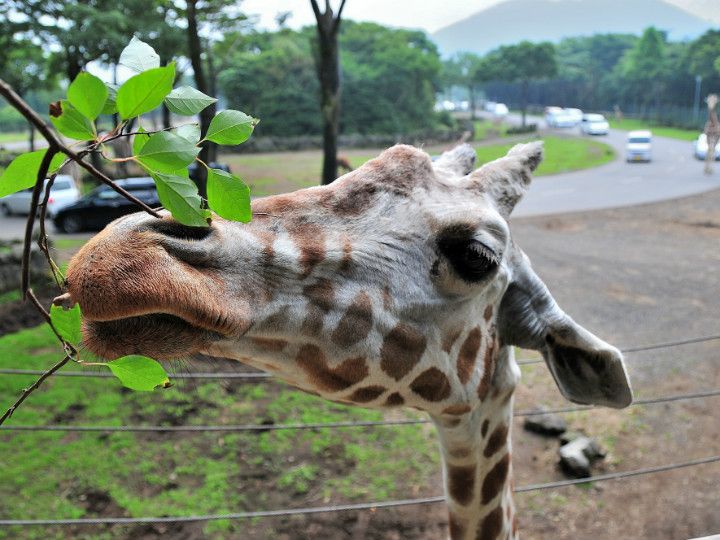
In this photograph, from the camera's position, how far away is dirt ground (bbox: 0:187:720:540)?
4.78m

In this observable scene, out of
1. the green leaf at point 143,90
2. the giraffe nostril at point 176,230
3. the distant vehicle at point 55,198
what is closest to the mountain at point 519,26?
the distant vehicle at point 55,198

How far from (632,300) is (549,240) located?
4.03 meters

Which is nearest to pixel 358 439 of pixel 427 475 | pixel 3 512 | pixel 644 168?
pixel 427 475

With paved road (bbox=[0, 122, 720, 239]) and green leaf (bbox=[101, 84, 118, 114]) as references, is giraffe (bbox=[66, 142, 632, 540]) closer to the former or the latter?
green leaf (bbox=[101, 84, 118, 114])

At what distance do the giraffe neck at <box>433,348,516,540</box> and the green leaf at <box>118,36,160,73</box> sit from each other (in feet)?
4.65

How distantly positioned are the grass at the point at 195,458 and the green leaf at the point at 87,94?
4458 millimetres

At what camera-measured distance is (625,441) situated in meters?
5.96

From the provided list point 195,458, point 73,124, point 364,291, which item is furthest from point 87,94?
point 195,458

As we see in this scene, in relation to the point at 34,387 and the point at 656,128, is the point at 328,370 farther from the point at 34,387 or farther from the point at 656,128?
the point at 656,128

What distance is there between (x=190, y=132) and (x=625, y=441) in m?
6.02

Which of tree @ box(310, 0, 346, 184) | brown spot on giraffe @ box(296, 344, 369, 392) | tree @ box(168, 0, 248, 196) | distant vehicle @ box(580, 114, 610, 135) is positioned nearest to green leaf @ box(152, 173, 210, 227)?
brown spot on giraffe @ box(296, 344, 369, 392)

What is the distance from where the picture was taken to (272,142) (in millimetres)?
28125

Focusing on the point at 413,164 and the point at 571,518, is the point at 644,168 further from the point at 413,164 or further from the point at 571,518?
the point at 413,164

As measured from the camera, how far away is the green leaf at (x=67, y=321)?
100cm
